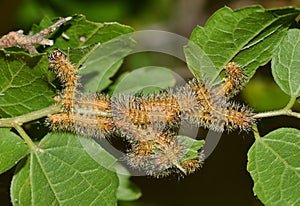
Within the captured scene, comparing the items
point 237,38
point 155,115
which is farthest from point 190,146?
point 237,38

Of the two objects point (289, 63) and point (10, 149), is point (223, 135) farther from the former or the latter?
point (10, 149)

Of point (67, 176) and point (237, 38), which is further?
point (67, 176)

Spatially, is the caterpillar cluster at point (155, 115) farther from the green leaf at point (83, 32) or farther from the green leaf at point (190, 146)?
the green leaf at point (83, 32)

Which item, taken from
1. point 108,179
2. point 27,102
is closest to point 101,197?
point 108,179

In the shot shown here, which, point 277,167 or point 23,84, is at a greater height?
point 23,84

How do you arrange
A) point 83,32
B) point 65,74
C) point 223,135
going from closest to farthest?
1. point 65,74
2. point 83,32
3. point 223,135
